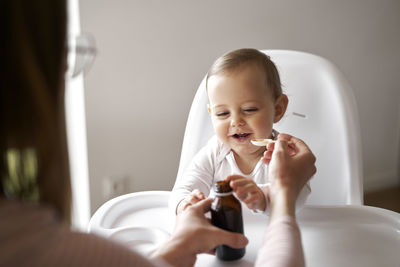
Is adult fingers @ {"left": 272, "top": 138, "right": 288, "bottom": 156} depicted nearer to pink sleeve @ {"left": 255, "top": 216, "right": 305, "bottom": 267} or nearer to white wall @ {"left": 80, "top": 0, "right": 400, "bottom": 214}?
pink sleeve @ {"left": 255, "top": 216, "right": 305, "bottom": 267}

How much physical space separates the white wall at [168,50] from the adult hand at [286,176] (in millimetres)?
1056

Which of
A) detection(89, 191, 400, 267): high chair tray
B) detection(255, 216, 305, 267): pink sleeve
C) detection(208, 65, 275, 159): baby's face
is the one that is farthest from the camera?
detection(208, 65, 275, 159): baby's face

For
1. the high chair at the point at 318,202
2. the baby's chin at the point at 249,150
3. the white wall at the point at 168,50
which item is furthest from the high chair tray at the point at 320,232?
the white wall at the point at 168,50

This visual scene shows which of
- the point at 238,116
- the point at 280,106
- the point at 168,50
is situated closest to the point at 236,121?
the point at 238,116

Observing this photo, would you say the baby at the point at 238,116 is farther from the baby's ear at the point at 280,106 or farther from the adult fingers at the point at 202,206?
the adult fingers at the point at 202,206

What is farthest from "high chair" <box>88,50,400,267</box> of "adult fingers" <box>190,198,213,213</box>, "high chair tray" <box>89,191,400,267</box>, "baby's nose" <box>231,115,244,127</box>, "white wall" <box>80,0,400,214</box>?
"white wall" <box>80,0,400,214</box>

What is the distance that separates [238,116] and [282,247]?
1.84ft

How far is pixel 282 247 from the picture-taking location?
2.16 feet

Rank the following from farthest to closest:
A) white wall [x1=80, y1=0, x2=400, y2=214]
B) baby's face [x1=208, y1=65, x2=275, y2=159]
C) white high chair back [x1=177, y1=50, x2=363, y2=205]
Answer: white wall [x1=80, y1=0, x2=400, y2=214]
white high chair back [x1=177, y1=50, x2=363, y2=205]
baby's face [x1=208, y1=65, x2=275, y2=159]

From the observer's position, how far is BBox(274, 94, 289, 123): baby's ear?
49.3 inches

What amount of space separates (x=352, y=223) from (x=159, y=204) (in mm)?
496

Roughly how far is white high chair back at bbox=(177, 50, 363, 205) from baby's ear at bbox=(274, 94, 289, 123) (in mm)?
91

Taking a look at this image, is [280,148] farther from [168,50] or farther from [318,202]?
[168,50]

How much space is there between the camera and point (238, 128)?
1.17m
